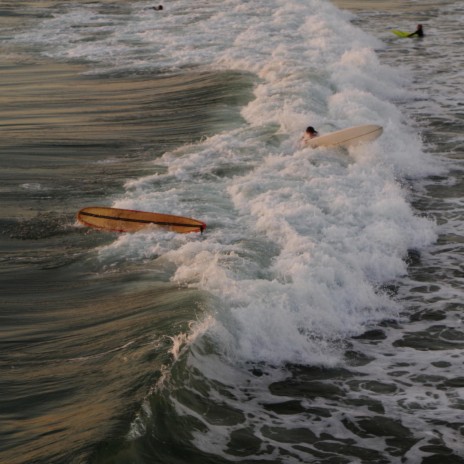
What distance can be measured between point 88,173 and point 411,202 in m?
5.50

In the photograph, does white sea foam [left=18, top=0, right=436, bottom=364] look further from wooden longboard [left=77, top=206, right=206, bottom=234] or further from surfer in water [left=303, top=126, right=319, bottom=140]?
surfer in water [left=303, top=126, right=319, bottom=140]

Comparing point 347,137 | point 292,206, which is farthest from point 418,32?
point 292,206

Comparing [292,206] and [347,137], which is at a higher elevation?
[347,137]

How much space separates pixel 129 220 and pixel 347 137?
577 cm

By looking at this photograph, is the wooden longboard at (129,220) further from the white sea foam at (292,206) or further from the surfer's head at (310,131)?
the surfer's head at (310,131)

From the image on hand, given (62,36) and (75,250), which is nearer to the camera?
(75,250)

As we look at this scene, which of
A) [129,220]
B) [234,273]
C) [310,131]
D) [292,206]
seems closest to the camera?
[234,273]

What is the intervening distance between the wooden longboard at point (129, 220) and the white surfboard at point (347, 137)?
5.08 meters

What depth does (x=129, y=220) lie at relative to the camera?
1252 centimetres

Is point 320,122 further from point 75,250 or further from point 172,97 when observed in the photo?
point 75,250

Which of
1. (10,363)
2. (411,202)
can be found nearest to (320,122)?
(411,202)

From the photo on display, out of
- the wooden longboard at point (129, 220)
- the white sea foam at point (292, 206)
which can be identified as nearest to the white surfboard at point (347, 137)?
the white sea foam at point (292, 206)

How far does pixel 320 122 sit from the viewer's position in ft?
61.2

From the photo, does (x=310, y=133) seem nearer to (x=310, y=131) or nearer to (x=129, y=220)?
(x=310, y=131)
